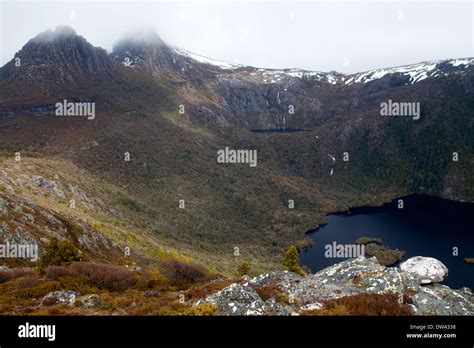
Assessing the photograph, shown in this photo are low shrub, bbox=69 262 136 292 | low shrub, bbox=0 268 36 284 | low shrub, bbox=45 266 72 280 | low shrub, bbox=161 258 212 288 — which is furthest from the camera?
low shrub, bbox=161 258 212 288

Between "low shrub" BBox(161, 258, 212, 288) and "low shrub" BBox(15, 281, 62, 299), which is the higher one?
"low shrub" BBox(15, 281, 62, 299)

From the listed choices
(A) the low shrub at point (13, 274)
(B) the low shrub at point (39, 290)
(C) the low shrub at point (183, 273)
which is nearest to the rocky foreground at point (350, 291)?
(C) the low shrub at point (183, 273)

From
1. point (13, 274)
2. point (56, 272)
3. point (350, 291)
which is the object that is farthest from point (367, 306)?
point (13, 274)

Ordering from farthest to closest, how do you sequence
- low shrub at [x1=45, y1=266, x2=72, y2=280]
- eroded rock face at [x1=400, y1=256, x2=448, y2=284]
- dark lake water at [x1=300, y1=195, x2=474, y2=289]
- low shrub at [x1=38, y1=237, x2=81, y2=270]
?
dark lake water at [x1=300, y1=195, x2=474, y2=289] < low shrub at [x1=38, y1=237, x2=81, y2=270] < low shrub at [x1=45, y1=266, x2=72, y2=280] < eroded rock face at [x1=400, y1=256, x2=448, y2=284]

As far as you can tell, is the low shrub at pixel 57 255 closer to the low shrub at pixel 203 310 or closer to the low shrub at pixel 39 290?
the low shrub at pixel 39 290

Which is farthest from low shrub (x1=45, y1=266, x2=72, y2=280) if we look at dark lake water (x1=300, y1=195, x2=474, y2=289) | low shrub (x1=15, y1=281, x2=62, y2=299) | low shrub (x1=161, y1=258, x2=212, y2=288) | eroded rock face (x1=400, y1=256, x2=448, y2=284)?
dark lake water (x1=300, y1=195, x2=474, y2=289)

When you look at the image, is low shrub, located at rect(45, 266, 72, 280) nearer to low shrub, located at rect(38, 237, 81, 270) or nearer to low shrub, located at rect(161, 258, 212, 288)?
low shrub, located at rect(38, 237, 81, 270)
